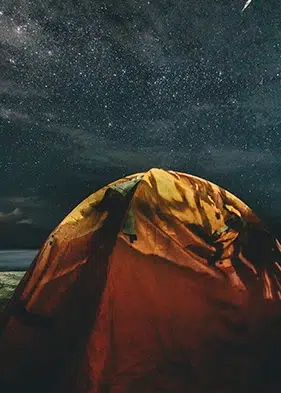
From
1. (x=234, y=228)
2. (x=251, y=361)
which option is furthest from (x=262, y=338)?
(x=234, y=228)

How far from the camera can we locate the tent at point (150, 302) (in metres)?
2.65

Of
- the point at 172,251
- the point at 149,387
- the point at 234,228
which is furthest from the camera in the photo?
the point at 234,228

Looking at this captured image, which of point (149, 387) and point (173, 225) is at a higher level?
point (173, 225)

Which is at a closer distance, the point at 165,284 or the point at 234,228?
the point at 165,284

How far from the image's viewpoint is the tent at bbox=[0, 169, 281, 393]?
2.65 m

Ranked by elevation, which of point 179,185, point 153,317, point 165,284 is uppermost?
point 179,185

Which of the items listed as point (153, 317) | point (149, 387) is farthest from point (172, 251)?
point (149, 387)

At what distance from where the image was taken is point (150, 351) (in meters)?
2.65

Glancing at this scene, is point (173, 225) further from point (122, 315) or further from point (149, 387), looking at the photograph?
point (149, 387)

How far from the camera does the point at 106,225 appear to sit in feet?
9.70

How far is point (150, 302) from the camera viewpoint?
8.84 ft

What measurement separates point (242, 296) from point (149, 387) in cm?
88

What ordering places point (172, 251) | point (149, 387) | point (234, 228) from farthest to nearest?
point (234, 228)
point (172, 251)
point (149, 387)

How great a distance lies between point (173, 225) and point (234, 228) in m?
0.50
